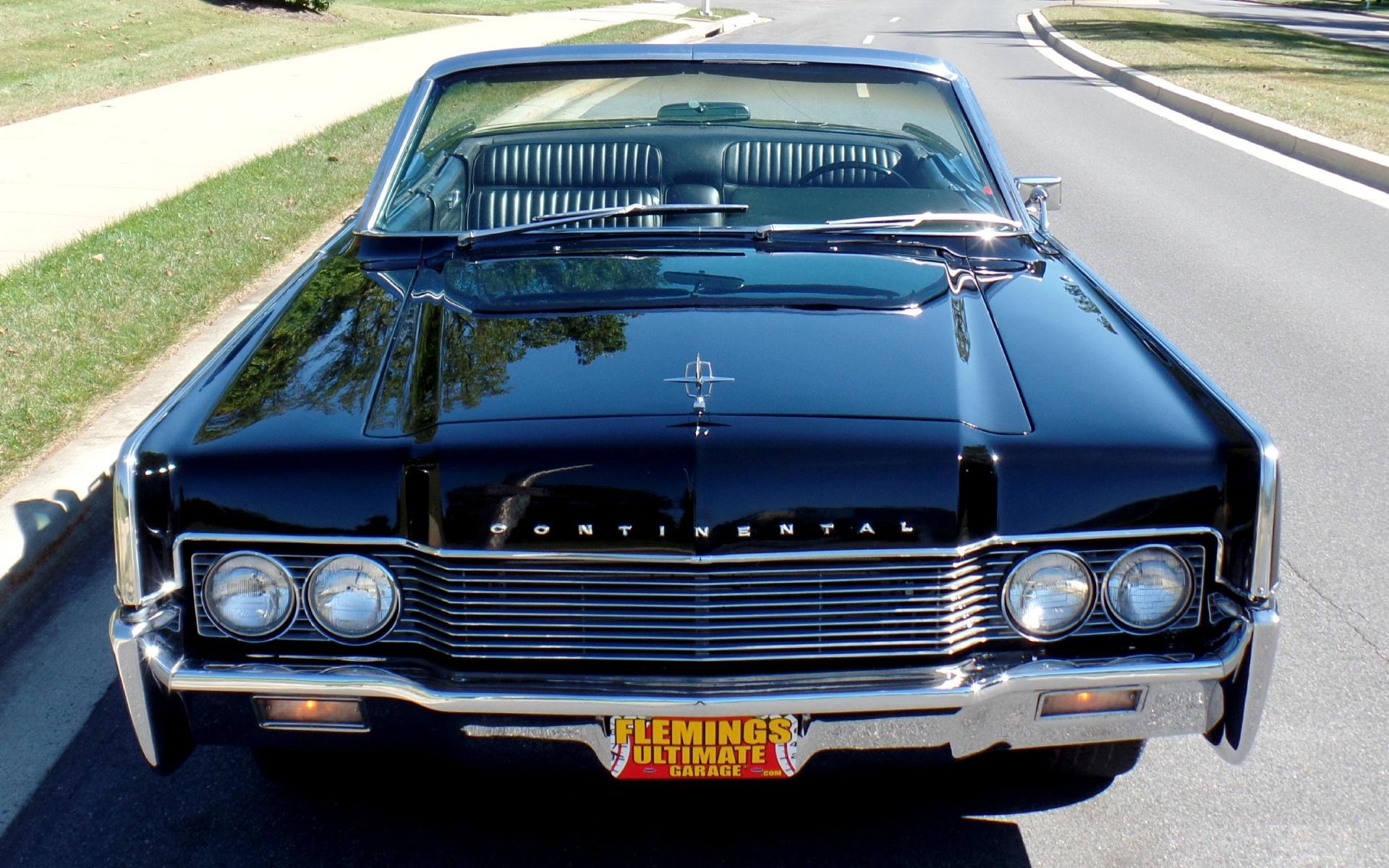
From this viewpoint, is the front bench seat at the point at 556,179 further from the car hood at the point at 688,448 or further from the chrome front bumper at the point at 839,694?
the chrome front bumper at the point at 839,694

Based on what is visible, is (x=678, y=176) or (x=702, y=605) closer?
(x=702, y=605)

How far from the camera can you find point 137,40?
20.0m

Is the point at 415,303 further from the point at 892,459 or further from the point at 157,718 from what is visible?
the point at 892,459

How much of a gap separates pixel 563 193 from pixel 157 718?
2.02 meters

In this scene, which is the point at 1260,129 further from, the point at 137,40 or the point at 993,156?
the point at 137,40

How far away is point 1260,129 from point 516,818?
13737 mm

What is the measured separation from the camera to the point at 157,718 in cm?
253

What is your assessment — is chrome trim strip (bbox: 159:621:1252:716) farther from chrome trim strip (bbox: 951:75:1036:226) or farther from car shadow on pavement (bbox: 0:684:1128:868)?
chrome trim strip (bbox: 951:75:1036:226)

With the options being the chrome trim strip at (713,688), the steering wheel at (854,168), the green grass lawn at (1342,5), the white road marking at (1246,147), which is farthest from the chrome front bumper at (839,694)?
the green grass lawn at (1342,5)

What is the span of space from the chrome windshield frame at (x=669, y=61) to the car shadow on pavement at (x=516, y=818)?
1560 millimetres

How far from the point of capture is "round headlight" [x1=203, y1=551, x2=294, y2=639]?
8.13ft

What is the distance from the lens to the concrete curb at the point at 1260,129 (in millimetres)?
12250

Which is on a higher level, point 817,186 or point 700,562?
point 817,186

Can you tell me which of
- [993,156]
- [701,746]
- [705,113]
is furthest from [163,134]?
[701,746]
